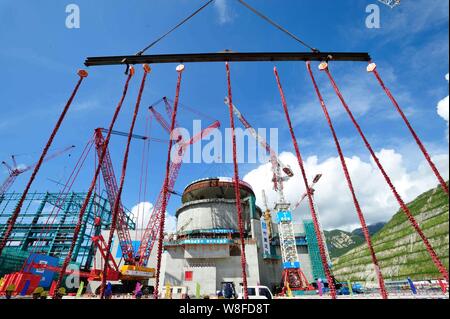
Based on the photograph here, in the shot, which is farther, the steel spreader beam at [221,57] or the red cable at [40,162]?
the steel spreader beam at [221,57]

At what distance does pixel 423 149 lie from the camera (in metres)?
12.7

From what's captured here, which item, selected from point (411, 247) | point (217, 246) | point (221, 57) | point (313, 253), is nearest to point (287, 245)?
point (313, 253)

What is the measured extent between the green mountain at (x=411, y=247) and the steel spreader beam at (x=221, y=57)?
6786cm

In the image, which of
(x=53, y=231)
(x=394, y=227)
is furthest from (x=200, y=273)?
(x=394, y=227)

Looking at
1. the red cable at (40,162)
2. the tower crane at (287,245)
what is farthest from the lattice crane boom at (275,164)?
the red cable at (40,162)

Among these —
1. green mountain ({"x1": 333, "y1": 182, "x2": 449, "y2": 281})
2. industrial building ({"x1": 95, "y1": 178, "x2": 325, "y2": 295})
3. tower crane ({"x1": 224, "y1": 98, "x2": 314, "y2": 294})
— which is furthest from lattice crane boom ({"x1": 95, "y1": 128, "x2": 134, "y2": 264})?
green mountain ({"x1": 333, "y1": 182, "x2": 449, "y2": 281})

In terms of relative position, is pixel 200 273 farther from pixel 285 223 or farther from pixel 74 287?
pixel 74 287

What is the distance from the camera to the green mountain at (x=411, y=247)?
6831 cm

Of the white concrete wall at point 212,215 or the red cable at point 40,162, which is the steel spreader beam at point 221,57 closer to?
the red cable at point 40,162

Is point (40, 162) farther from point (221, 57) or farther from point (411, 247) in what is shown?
point (411, 247)

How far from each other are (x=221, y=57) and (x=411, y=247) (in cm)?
10137

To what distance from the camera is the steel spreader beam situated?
15.9m
